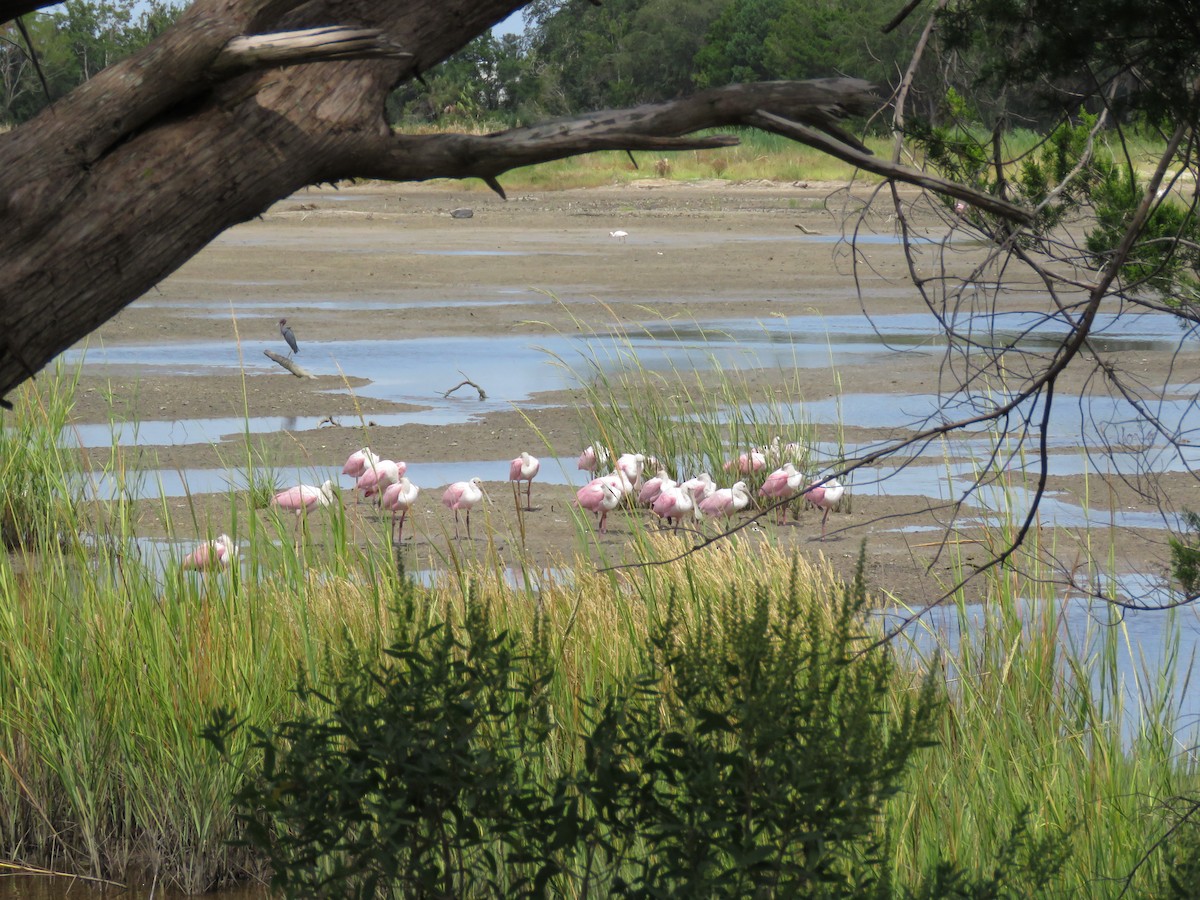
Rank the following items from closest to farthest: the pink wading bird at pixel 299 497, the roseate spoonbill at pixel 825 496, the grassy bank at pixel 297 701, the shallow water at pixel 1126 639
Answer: the grassy bank at pixel 297 701
the shallow water at pixel 1126 639
the pink wading bird at pixel 299 497
the roseate spoonbill at pixel 825 496

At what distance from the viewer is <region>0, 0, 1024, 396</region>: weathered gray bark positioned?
94.3 inches

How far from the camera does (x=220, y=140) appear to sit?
8.19 feet

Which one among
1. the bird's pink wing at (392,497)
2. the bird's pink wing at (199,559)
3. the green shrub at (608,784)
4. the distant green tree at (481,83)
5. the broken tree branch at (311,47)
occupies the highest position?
the distant green tree at (481,83)

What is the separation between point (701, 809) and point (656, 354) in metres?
12.4

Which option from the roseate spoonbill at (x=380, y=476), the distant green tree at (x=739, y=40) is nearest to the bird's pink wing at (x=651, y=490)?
the roseate spoonbill at (x=380, y=476)

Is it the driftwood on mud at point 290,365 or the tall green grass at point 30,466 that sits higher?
the tall green grass at point 30,466

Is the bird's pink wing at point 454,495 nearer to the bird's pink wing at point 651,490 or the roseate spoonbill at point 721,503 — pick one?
the bird's pink wing at point 651,490

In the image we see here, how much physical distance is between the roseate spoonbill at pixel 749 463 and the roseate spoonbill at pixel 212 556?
307cm

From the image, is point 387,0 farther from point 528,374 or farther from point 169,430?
point 528,374

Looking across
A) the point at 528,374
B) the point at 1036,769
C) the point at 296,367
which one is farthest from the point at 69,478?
the point at 528,374

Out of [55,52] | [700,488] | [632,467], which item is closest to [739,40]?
[55,52]

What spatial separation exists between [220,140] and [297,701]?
224cm

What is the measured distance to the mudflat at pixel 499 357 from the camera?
7398mm

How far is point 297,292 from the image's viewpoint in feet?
64.7
